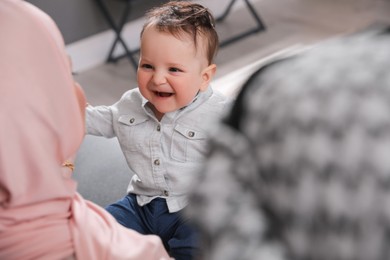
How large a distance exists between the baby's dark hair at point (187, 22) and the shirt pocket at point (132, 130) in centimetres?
23

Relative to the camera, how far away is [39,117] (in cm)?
97

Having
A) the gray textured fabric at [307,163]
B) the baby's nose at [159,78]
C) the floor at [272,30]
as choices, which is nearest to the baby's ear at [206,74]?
the baby's nose at [159,78]

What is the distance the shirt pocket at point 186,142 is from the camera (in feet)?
5.08

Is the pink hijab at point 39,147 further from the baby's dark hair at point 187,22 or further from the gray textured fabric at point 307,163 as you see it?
the gray textured fabric at point 307,163

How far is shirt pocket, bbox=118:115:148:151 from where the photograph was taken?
1.58m

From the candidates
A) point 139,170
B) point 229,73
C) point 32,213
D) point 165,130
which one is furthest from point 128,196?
point 229,73

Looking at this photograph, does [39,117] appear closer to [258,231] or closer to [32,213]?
[32,213]

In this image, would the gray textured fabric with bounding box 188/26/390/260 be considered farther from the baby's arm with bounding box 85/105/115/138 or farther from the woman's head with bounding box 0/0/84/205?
the baby's arm with bounding box 85/105/115/138

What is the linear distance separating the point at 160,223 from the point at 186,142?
0.73 feet

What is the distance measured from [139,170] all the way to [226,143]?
1.20 meters

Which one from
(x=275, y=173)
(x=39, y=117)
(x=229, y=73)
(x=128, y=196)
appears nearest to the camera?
(x=275, y=173)

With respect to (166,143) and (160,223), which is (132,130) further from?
(160,223)

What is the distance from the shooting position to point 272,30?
3639 millimetres

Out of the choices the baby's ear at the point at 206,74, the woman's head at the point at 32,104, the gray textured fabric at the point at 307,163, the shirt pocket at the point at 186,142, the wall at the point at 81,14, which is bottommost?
the wall at the point at 81,14
